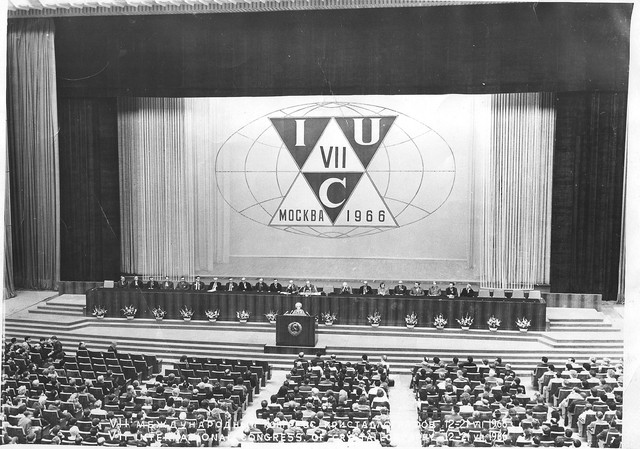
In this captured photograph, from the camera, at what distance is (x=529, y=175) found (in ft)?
63.4

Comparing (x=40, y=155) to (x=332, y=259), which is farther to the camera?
(x=332, y=259)

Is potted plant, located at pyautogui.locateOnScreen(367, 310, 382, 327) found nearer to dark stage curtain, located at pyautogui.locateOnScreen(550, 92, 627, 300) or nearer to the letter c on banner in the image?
the letter c on banner

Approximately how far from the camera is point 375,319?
16.5m

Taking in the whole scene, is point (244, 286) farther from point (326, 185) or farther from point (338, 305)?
point (326, 185)

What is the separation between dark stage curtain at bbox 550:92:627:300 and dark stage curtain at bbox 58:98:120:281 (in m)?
12.6

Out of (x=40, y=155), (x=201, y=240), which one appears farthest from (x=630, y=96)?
(x=40, y=155)

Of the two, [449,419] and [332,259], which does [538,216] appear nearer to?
[332,259]

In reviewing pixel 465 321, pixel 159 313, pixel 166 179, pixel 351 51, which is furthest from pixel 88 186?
pixel 465 321

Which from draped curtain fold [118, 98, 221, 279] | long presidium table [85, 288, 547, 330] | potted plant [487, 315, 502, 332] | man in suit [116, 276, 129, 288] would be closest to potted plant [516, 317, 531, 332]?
long presidium table [85, 288, 547, 330]

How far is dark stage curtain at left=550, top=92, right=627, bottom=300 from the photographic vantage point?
17.9 metres

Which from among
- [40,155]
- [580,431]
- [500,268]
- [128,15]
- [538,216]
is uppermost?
[128,15]

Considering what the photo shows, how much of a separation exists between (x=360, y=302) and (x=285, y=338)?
2396 mm

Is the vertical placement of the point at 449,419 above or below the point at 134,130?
below

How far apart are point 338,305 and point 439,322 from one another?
2471 millimetres
